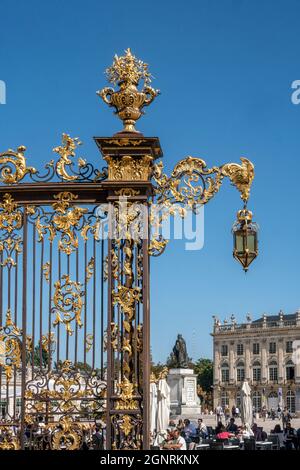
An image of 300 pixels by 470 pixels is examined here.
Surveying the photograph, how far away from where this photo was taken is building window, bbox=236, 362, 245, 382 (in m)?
88.8

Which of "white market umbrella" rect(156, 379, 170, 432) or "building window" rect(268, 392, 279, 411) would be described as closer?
"white market umbrella" rect(156, 379, 170, 432)

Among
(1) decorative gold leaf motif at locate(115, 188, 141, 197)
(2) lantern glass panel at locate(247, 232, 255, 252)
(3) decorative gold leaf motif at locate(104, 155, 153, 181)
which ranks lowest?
(2) lantern glass panel at locate(247, 232, 255, 252)

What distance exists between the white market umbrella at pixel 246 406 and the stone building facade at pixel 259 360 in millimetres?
54692

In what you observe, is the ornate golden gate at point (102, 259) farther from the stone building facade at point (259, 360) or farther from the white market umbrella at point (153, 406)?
the stone building facade at point (259, 360)

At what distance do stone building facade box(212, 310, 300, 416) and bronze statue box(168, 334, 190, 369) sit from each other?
142 feet

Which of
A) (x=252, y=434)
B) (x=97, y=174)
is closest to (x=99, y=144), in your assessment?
(x=97, y=174)

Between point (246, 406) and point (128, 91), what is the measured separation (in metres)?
20.1

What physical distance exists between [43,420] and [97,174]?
2891mm

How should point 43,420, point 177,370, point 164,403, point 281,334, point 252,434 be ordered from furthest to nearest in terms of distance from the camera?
point 281,334, point 177,370, point 252,434, point 164,403, point 43,420

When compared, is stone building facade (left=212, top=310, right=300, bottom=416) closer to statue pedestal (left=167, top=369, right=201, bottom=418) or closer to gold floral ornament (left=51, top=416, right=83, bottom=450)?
statue pedestal (left=167, top=369, right=201, bottom=418)

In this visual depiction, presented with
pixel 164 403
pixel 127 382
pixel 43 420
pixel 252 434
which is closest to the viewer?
pixel 127 382

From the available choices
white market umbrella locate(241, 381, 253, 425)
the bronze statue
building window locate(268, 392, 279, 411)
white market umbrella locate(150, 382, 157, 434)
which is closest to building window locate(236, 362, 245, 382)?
building window locate(268, 392, 279, 411)

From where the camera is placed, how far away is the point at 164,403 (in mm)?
17844

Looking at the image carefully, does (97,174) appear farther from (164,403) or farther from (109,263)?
(164,403)
